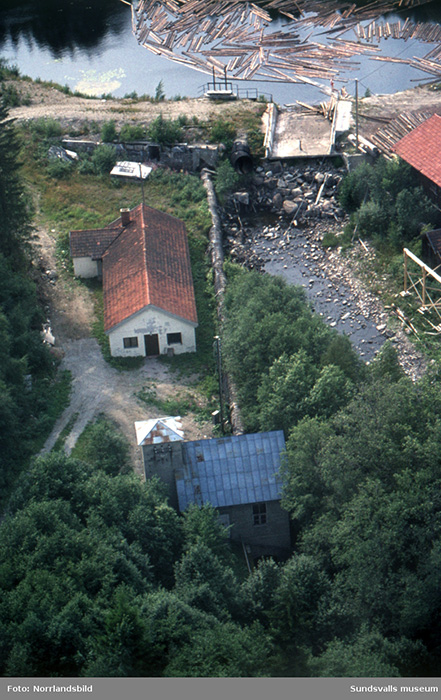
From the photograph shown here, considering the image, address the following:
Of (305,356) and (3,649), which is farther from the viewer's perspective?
(305,356)

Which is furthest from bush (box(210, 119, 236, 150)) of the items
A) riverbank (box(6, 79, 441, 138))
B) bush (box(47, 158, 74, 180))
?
bush (box(47, 158, 74, 180))

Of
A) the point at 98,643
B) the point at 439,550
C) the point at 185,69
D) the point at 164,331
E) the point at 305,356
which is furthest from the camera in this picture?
the point at 185,69

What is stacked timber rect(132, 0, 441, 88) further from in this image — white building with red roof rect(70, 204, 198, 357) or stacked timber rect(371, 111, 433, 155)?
white building with red roof rect(70, 204, 198, 357)

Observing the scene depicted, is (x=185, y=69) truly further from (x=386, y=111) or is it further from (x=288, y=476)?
(x=288, y=476)

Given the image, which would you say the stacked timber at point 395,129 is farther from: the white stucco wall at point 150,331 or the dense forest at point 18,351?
the dense forest at point 18,351

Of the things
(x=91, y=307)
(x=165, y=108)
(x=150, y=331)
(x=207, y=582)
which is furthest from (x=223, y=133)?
(x=207, y=582)

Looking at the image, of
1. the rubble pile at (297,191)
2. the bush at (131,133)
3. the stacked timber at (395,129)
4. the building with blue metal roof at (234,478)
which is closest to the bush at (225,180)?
the rubble pile at (297,191)

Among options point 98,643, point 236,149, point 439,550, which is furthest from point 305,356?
point 236,149
